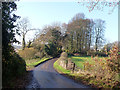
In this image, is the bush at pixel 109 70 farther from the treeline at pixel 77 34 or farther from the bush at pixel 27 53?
the treeline at pixel 77 34

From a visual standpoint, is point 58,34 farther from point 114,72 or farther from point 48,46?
point 114,72

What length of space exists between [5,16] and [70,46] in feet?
105

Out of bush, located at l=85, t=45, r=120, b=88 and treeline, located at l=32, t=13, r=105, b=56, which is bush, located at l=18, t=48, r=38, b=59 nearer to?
treeline, located at l=32, t=13, r=105, b=56

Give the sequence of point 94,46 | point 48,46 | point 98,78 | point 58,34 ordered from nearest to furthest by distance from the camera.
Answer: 1. point 98,78
2. point 48,46
3. point 58,34
4. point 94,46

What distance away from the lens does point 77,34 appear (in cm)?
3897

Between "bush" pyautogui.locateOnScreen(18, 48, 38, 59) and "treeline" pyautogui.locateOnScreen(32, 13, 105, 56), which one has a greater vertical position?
"treeline" pyautogui.locateOnScreen(32, 13, 105, 56)

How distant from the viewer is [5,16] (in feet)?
26.0

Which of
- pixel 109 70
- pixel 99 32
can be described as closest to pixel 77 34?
pixel 99 32

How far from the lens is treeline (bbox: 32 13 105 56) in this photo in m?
37.0

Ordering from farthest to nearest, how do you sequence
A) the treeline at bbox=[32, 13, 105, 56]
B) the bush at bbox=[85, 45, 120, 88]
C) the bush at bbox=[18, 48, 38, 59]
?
the treeline at bbox=[32, 13, 105, 56] < the bush at bbox=[18, 48, 38, 59] < the bush at bbox=[85, 45, 120, 88]

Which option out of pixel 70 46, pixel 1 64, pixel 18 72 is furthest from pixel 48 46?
pixel 1 64

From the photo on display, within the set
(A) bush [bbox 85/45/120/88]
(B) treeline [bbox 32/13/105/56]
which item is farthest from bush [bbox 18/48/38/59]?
(A) bush [bbox 85/45/120/88]

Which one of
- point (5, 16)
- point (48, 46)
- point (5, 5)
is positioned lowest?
point (48, 46)

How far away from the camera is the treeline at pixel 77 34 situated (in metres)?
37.0
